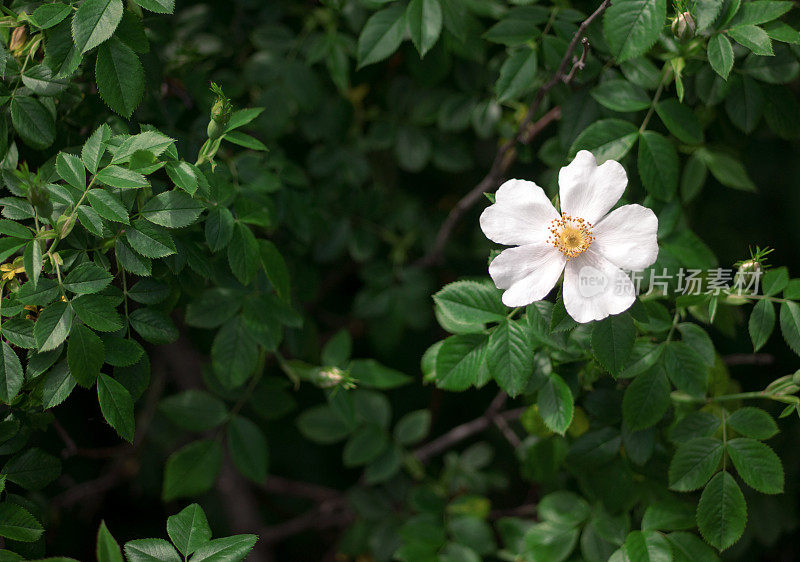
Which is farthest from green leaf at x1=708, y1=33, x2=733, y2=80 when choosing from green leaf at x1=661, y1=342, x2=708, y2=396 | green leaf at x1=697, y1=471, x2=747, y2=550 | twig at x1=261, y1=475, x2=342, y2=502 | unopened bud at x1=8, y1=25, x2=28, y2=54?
twig at x1=261, y1=475, x2=342, y2=502

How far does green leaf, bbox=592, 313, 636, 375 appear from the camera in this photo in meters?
1.12

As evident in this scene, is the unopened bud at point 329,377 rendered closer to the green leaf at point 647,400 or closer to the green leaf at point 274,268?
the green leaf at point 274,268

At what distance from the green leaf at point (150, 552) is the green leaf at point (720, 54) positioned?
50.7 inches

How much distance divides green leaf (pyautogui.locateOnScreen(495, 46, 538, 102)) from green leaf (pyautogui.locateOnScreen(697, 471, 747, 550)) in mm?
904

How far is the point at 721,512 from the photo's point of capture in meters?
1.23

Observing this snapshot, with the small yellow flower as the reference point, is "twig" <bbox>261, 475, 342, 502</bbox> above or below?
below

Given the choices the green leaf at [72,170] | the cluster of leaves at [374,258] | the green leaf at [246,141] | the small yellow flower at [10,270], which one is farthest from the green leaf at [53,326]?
the green leaf at [246,141]

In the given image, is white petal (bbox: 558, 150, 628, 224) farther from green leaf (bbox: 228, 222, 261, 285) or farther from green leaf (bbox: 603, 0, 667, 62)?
green leaf (bbox: 228, 222, 261, 285)

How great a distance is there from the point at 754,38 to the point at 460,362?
825 mm

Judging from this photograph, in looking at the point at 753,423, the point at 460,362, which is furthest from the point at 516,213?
the point at 753,423

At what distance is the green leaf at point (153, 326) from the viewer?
3.87 ft


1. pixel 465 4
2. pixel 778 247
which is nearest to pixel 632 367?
pixel 465 4

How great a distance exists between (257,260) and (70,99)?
519 millimetres

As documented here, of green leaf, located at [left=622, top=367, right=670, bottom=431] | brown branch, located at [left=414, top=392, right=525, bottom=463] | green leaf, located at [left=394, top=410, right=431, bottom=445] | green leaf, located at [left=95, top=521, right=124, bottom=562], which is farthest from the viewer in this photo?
green leaf, located at [left=394, top=410, right=431, bottom=445]
